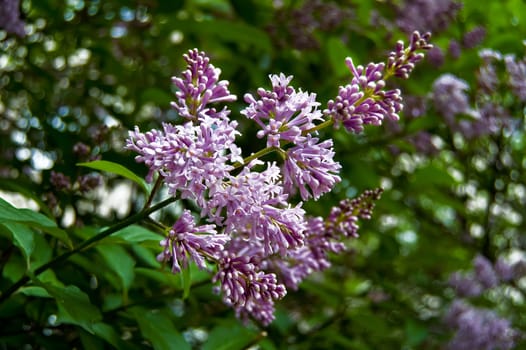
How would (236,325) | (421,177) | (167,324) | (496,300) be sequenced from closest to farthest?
1. (167,324)
2. (236,325)
3. (421,177)
4. (496,300)

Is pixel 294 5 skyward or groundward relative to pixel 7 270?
skyward

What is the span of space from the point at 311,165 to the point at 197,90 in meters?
0.34

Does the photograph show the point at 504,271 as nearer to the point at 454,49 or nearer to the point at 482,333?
the point at 482,333

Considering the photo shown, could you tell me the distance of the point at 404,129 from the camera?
3.25 metres

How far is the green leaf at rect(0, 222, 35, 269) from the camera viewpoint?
5.49 ft

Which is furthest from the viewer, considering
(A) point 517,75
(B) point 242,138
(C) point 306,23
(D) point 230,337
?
(C) point 306,23

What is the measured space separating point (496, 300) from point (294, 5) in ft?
8.97

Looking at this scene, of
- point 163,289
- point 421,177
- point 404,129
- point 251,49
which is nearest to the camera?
point 163,289

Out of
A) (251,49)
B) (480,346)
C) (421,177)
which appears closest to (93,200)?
(251,49)

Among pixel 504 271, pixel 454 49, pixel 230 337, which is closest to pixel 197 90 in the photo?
pixel 230 337

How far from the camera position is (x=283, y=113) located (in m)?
1.52

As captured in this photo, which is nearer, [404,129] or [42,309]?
[42,309]

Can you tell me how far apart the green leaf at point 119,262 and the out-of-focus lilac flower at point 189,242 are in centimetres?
57

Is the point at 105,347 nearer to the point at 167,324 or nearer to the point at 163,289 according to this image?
the point at 167,324
